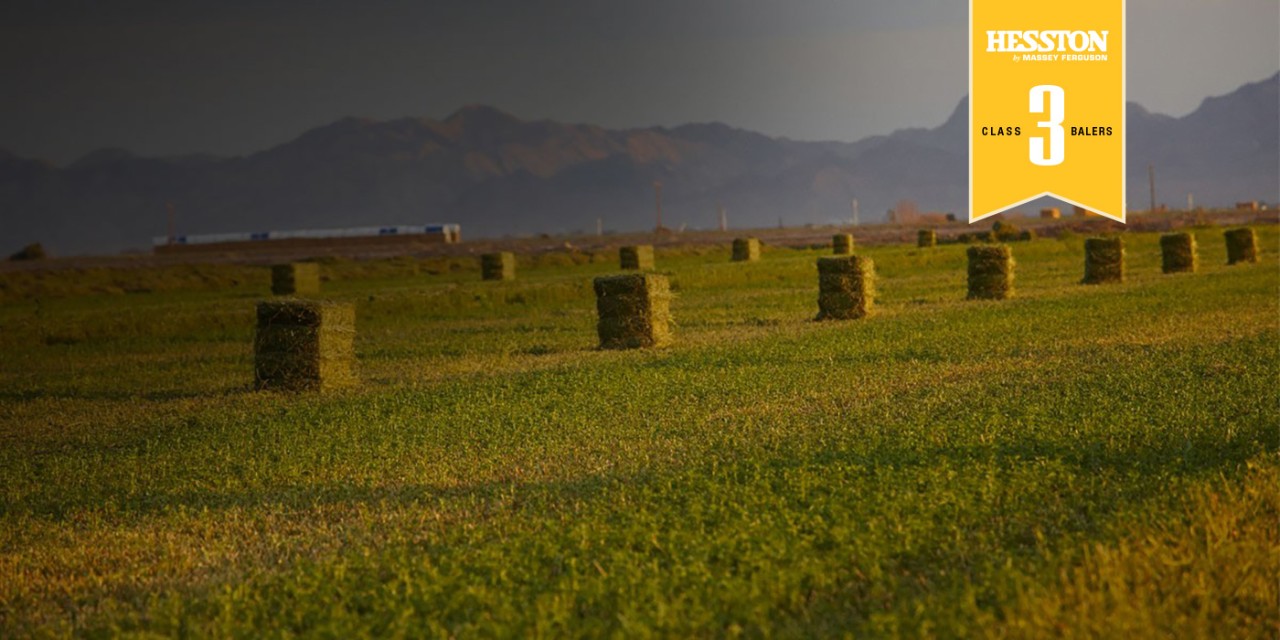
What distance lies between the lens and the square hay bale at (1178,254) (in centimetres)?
4503

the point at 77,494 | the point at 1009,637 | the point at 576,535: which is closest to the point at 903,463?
the point at 576,535

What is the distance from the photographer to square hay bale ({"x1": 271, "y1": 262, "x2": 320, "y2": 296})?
50.9m

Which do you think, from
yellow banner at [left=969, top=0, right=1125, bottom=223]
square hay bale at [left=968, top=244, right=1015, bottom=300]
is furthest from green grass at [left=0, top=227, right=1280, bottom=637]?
square hay bale at [left=968, top=244, right=1015, bottom=300]

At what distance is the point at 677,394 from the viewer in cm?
1917

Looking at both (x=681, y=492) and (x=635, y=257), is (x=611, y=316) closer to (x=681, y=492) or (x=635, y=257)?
(x=681, y=492)

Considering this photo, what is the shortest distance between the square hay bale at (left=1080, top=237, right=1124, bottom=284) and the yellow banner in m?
21.0

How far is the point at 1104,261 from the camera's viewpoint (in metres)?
40.9

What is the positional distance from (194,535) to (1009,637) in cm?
706

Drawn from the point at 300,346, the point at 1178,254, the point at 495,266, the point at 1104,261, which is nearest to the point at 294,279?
the point at 495,266

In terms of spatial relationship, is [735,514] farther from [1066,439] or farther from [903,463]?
[1066,439]

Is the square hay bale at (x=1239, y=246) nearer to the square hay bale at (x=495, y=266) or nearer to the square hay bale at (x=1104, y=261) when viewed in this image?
the square hay bale at (x=1104, y=261)

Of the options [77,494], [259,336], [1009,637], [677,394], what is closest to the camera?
[1009,637]

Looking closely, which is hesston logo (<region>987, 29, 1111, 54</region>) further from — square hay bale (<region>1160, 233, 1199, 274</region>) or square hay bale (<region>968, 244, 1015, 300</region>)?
square hay bale (<region>1160, 233, 1199, 274</region>)

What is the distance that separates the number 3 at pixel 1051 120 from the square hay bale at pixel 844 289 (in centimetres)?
1051
